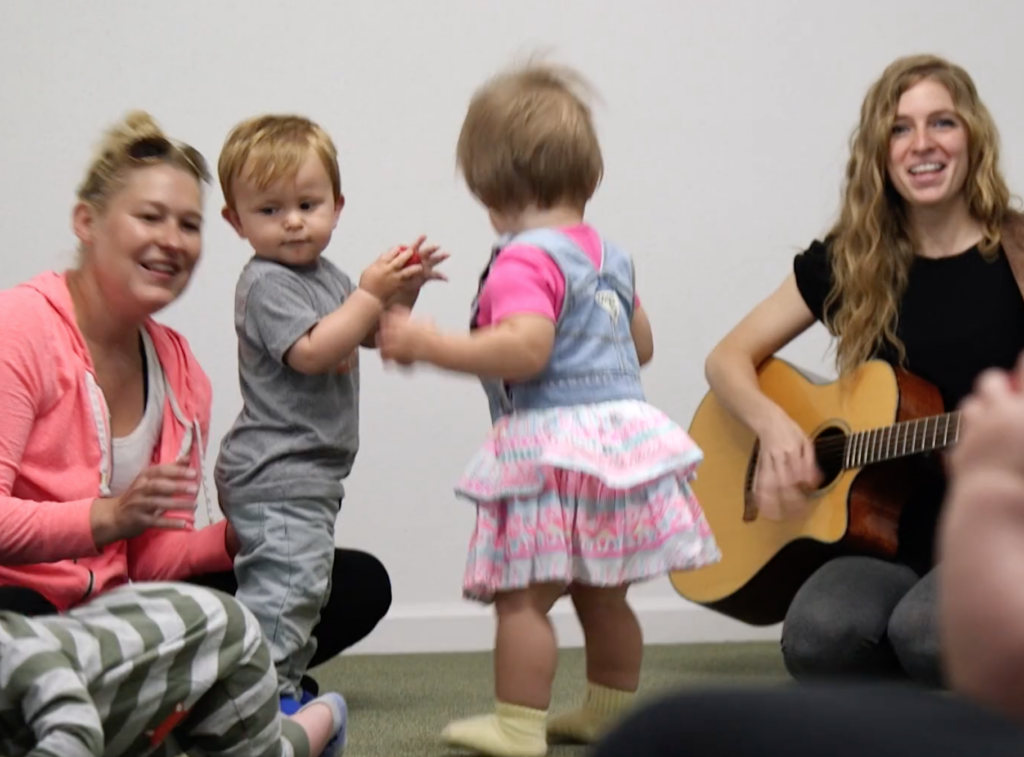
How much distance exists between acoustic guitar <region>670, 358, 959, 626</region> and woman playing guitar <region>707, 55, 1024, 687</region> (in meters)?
0.03

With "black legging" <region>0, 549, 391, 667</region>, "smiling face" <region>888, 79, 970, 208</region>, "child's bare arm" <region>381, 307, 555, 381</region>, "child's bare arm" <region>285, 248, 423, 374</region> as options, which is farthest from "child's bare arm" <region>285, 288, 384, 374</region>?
"smiling face" <region>888, 79, 970, 208</region>

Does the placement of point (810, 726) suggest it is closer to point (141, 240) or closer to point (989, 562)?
point (989, 562)

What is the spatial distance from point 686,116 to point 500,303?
4.52ft

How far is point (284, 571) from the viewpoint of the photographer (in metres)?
1.66

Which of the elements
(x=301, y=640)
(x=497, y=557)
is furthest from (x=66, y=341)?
(x=497, y=557)

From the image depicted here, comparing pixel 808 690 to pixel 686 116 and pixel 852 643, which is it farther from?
pixel 686 116

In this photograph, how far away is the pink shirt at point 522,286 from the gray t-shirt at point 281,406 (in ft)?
0.82

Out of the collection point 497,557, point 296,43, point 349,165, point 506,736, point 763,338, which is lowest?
point 506,736

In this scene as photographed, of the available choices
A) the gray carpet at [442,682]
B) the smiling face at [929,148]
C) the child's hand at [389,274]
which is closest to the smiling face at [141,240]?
the child's hand at [389,274]

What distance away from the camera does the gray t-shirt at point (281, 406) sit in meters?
1.68

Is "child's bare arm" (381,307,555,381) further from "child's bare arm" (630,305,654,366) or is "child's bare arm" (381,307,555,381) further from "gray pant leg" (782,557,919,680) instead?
"gray pant leg" (782,557,919,680)

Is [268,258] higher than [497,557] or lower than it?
higher

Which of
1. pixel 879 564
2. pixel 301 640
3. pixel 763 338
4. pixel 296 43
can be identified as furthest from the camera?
pixel 296 43

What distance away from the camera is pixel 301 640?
65.2 inches
